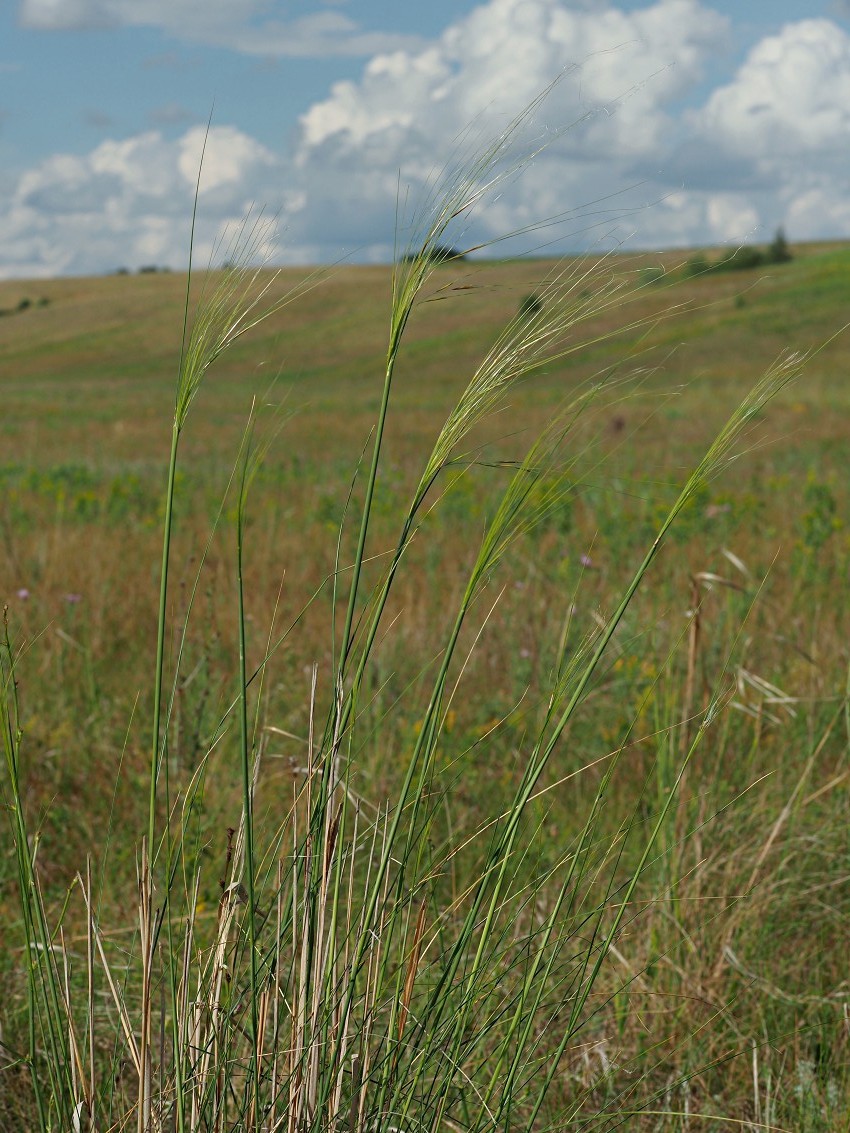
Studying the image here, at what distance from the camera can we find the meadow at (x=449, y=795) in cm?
107

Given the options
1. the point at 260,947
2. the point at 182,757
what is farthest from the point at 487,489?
the point at 260,947

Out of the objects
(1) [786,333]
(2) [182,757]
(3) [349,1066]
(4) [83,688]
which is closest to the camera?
(3) [349,1066]

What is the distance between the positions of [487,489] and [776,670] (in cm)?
484

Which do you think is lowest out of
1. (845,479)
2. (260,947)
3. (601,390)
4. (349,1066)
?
(845,479)

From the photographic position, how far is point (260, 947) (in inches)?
47.5

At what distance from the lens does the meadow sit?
1.07 m

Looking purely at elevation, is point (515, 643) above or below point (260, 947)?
below

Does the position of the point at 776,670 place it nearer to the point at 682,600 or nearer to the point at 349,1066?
the point at 682,600

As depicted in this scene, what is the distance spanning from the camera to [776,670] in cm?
324

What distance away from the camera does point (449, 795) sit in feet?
8.39

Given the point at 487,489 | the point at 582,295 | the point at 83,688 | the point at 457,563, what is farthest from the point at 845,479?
the point at 582,295

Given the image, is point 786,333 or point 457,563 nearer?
point 457,563

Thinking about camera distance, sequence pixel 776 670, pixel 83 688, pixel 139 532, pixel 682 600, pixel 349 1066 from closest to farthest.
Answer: pixel 349 1066 < pixel 776 670 < pixel 83 688 < pixel 682 600 < pixel 139 532

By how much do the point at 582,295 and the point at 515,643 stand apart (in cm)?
259
